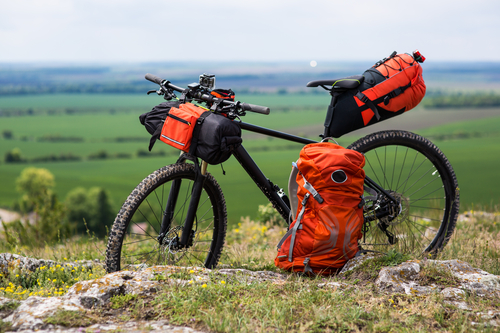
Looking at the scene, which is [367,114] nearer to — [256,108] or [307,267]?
[256,108]

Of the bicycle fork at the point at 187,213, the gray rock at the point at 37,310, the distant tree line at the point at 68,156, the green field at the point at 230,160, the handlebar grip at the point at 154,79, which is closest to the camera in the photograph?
the gray rock at the point at 37,310

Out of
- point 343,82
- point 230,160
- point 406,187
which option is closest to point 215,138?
point 343,82

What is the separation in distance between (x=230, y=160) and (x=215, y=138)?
132 feet

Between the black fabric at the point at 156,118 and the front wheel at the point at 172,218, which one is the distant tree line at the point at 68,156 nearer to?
the front wheel at the point at 172,218

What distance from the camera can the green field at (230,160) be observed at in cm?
3934

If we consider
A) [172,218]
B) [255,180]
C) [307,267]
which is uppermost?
[255,180]

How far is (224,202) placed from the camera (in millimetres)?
3408

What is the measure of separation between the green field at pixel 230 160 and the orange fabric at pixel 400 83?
4.07 metres

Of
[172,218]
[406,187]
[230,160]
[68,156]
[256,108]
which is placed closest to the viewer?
[256,108]

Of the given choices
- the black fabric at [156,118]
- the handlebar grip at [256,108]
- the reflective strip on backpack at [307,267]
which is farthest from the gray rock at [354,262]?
the black fabric at [156,118]

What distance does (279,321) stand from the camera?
7.04ft

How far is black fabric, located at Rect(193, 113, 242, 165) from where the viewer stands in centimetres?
277

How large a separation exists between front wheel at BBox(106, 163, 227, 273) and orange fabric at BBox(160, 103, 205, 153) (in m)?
0.22

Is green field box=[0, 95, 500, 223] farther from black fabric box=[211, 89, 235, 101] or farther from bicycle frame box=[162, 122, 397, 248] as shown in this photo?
black fabric box=[211, 89, 235, 101]
